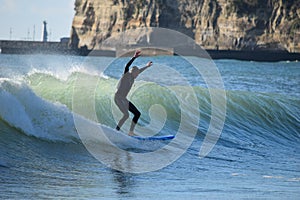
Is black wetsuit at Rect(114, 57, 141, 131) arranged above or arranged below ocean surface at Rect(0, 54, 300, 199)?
above

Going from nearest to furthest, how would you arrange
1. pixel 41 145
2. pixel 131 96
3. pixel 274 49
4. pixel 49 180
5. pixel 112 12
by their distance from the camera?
1. pixel 49 180
2. pixel 41 145
3. pixel 131 96
4. pixel 274 49
5. pixel 112 12

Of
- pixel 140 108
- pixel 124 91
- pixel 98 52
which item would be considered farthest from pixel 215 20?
pixel 124 91

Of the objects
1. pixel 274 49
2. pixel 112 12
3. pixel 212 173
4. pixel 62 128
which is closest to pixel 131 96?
pixel 62 128

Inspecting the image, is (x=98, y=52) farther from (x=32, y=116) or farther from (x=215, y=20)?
(x=32, y=116)

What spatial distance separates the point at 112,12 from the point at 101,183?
4867 inches

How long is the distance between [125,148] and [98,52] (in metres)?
111

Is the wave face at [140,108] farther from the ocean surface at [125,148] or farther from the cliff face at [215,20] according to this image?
the cliff face at [215,20]

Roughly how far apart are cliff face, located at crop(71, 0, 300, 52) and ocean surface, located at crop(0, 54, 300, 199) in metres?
102

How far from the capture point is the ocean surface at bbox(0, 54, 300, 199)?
1043 centimetres

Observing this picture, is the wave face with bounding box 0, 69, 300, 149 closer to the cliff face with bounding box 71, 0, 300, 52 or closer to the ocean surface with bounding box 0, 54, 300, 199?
the ocean surface with bounding box 0, 54, 300, 199

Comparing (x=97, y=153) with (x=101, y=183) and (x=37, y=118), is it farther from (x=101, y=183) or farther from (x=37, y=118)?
(x=101, y=183)

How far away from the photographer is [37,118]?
44.8ft

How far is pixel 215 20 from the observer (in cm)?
12512

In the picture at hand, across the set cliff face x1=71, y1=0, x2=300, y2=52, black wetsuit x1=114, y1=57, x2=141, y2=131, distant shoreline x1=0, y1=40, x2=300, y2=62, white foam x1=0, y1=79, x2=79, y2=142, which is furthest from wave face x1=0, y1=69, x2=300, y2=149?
cliff face x1=71, y1=0, x2=300, y2=52
